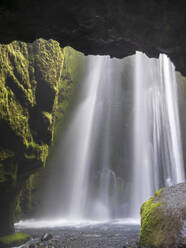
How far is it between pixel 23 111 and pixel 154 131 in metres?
20.9

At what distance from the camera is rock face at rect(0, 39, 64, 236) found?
10688mm

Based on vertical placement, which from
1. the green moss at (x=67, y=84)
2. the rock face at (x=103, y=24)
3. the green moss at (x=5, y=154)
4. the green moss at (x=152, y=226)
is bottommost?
the green moss at (x=152, y=226)

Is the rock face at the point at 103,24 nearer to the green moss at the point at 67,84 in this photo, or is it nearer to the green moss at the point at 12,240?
the green moss at the point at 12,240

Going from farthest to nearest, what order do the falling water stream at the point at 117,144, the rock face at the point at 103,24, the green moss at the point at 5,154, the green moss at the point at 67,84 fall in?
1. the green moss at the point at 67,84
2. the falling water stream at the point at 117,144
3. the green moss at the point at 5,154
4. the rock face at the point at 103,24

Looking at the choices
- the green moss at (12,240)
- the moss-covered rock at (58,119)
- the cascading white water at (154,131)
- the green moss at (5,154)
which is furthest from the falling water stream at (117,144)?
the green moss at (5,154)

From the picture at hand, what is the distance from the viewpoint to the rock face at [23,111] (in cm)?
1069

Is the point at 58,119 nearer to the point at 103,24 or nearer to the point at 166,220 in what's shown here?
the point at 103,24

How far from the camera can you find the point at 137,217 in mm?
24766

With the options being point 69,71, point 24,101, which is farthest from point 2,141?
point 69,71

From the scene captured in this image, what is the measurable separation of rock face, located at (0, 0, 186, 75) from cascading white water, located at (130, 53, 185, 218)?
20.2 metres

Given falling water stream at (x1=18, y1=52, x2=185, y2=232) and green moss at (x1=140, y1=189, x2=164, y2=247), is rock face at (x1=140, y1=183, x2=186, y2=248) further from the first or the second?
falling water stream at (x1=18, y1=52, x2=185, y2=232)

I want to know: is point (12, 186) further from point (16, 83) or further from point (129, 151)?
point (129, 151)

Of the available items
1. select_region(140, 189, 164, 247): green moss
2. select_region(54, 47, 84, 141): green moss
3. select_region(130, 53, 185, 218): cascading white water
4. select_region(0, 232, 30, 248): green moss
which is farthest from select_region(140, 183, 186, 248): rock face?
select_region(54, 47, 84, 141): green moss

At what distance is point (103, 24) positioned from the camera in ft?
26.2
